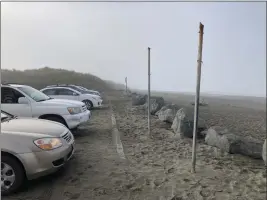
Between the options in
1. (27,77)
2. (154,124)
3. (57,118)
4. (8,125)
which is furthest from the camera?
(27,77)

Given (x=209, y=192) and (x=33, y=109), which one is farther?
(x=33, y=109)

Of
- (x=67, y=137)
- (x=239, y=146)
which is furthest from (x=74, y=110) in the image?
(x=239, y=146)

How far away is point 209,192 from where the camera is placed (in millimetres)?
4676

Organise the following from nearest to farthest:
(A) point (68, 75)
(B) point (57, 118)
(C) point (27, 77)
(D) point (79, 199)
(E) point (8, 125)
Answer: (D) point (79, 199) < (E) point (8, 125) < (B) point (57, 118) < (C) point (27, 77) < (A) point (68, 75)

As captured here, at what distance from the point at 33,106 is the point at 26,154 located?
13.2 ft

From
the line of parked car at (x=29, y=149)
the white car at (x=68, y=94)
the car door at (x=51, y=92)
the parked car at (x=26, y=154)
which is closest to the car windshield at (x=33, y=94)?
the line of parked car at (x=29, y=149)

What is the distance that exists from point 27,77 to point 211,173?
60.8 metres

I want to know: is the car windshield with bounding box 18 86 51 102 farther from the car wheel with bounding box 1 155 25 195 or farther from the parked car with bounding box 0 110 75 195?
the car wheel with bounding box 1 155 25 195

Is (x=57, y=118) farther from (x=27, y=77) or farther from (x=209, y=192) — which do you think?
(x=27, y=77)

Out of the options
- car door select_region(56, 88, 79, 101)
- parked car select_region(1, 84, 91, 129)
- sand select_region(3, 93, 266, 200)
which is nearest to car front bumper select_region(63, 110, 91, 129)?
parked car select_region(1, 84, 91, 129)

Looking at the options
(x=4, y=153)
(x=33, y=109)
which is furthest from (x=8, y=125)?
(x=33, y=109)

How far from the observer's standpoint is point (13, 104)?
8477 millimetres

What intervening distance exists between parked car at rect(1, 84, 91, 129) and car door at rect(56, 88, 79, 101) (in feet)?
26.6

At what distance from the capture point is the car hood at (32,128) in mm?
4948
